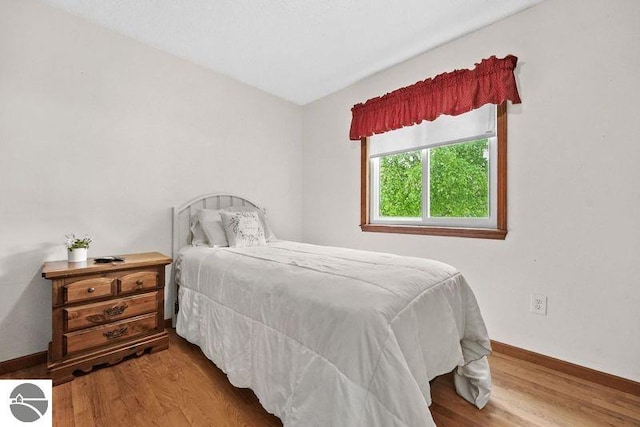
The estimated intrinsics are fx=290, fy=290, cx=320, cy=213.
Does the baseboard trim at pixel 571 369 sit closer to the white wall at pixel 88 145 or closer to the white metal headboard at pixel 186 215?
the white metal headboard at pixel 186 215

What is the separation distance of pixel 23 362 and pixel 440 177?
3.28 metres

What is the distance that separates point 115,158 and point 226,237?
40.4 inches

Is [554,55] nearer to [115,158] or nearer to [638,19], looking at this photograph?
[638,19]

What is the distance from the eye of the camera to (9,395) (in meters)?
1.04

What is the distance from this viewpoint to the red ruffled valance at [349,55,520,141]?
2.03 metres

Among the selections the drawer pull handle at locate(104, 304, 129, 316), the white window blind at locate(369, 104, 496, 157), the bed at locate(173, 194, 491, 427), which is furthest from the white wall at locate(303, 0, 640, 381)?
the drawer pull handle at locate(104, 304, 129, 316)

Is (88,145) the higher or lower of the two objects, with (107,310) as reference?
higher

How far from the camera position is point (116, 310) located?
187 cm

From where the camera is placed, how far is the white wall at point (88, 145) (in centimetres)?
183

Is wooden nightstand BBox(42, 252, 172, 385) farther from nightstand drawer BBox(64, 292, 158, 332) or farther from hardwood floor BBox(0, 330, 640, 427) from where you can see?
hardwood floor BBox(0, 330, 640, 427)

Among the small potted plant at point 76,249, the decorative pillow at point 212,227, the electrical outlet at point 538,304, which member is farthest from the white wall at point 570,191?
the small potted plant at point 76,249

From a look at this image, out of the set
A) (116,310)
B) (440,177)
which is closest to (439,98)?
(440,177)

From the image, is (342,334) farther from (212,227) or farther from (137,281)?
(212,227)

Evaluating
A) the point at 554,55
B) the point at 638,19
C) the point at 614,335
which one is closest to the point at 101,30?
the point at 554,55
